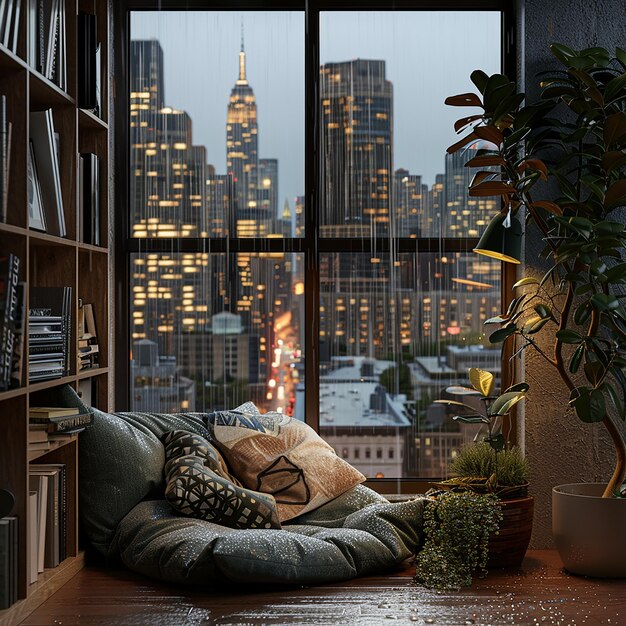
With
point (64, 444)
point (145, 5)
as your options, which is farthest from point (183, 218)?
point (64, 444)

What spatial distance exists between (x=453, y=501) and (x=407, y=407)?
75 cm

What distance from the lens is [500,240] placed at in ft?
10.6

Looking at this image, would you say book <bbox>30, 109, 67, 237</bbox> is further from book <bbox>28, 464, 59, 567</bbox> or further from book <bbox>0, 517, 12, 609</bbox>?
book <bbox>0, 517, 12, 609</bbox>

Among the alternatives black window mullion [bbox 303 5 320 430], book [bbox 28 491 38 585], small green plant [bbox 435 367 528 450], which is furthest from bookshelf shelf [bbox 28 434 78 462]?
small green plant [bbox 435 367 528 450]

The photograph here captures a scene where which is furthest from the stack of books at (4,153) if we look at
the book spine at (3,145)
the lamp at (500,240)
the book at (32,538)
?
the lamp at (500,240)

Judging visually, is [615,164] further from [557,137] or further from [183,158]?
[183,158]

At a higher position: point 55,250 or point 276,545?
point 55,250

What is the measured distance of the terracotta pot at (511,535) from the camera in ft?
10.4

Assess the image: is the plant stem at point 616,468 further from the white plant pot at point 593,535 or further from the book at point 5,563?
the book at point 5,563

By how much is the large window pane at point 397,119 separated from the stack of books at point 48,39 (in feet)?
4.12

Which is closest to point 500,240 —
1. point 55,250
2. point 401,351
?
point 401,351

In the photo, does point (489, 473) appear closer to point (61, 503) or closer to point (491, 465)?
point (491, 465)

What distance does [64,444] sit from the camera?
3037 mm

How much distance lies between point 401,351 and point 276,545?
1265 mm
